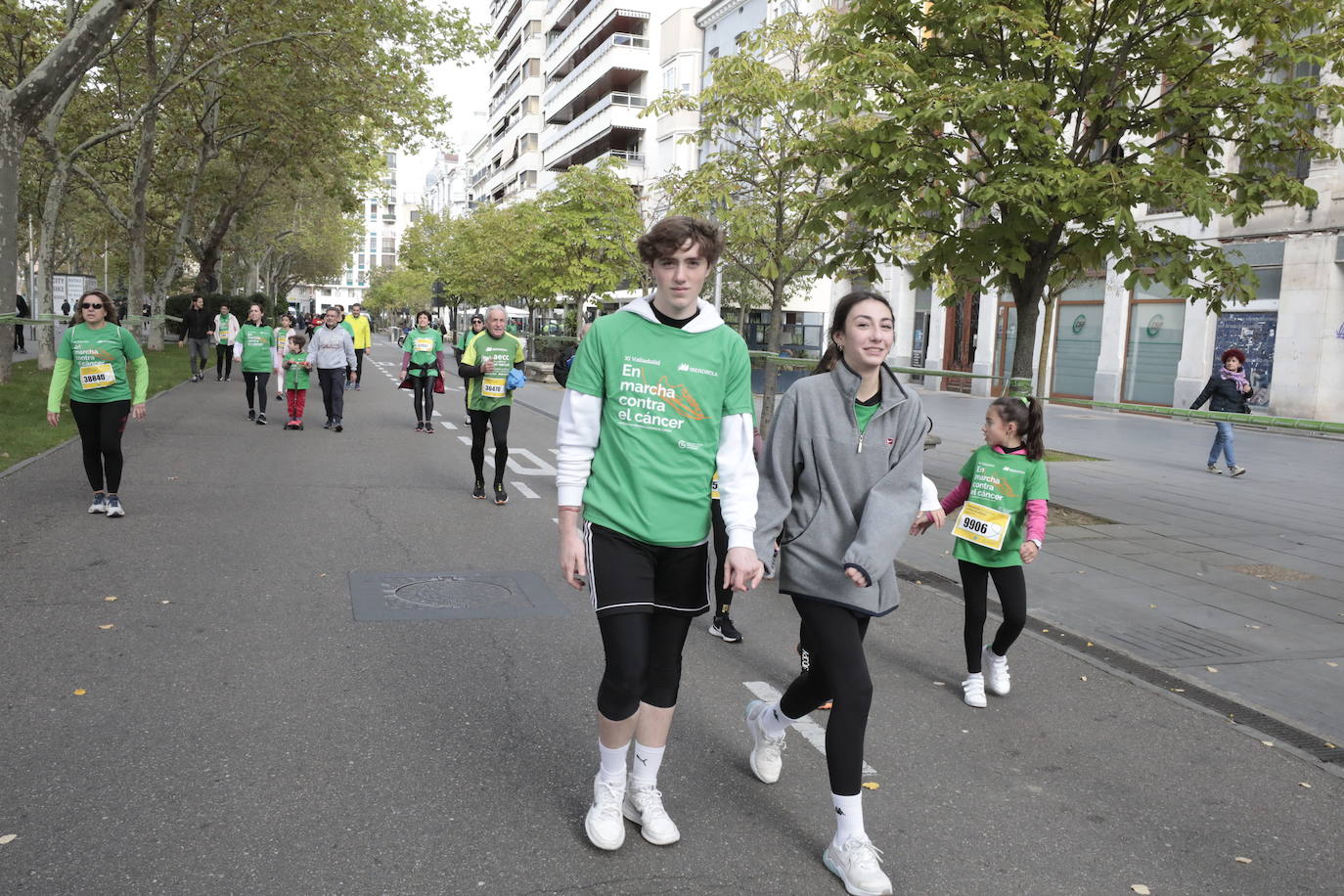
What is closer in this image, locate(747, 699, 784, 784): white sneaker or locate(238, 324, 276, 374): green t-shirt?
locate(747, 699, 784, 784): white sneaker

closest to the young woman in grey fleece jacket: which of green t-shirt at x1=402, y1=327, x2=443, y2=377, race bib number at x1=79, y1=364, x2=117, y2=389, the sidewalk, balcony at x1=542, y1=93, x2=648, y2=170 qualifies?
the sidewalk

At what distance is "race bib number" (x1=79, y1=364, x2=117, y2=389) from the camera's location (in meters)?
8.35

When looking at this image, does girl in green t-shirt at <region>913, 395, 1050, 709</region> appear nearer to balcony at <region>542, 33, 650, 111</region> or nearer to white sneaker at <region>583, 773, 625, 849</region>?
white sneaker at <region>583, 773, 625, 849</region>

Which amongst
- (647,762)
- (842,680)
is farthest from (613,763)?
(842,680)

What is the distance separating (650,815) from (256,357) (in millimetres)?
14265

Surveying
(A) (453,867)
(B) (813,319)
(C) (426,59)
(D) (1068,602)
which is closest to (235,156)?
(C) (426,59)

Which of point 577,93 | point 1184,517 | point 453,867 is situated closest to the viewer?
point 453,867

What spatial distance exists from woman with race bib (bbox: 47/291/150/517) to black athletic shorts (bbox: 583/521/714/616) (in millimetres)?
6345

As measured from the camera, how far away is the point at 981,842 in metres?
3.54

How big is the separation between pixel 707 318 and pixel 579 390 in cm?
44

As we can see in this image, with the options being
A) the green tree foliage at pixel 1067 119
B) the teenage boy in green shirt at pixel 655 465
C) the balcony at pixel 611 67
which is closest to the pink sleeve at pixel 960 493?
the teenage boy in green shirt at pixel 655 465

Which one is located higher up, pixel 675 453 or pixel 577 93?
pixel 577 93

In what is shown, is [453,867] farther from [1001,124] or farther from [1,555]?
[1001,124]

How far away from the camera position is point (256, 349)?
52.8 feet
